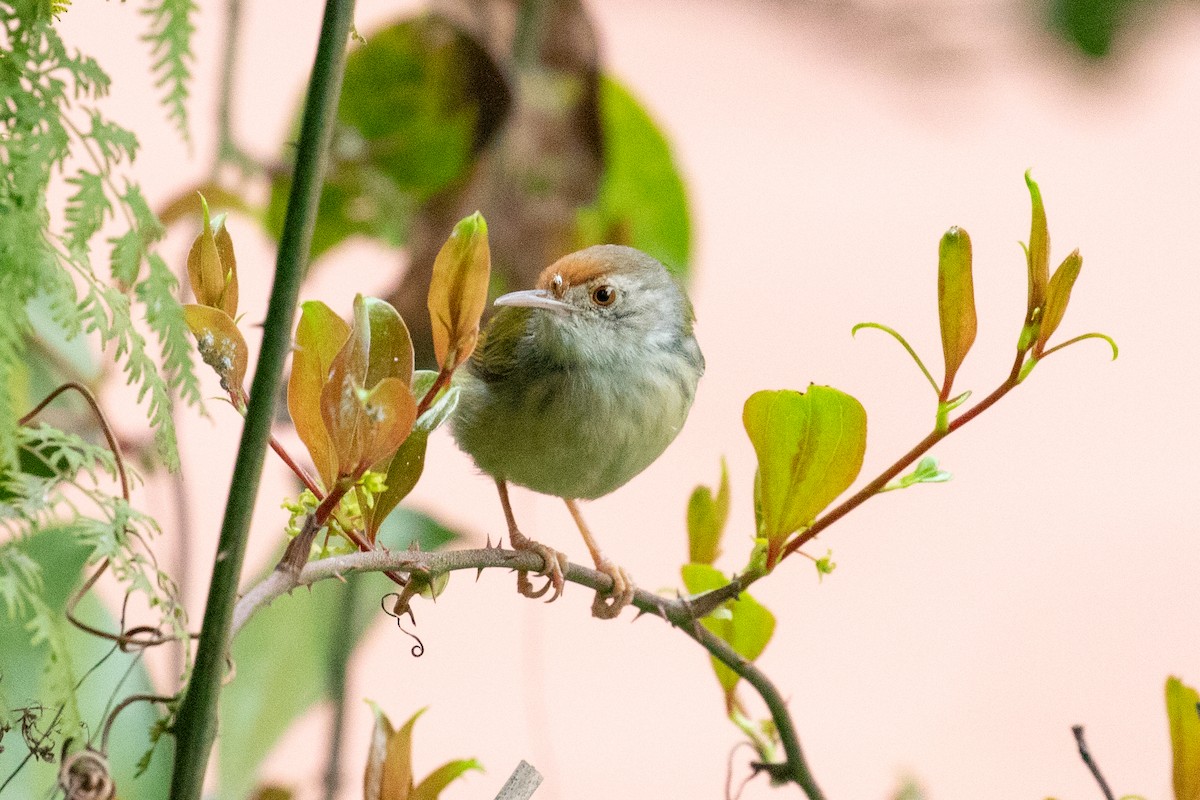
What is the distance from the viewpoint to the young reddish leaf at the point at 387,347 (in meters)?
0.79

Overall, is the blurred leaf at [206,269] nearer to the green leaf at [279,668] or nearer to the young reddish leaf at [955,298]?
the young reddish leaf at [955,298]

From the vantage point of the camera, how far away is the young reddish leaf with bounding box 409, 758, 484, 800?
3.52ft

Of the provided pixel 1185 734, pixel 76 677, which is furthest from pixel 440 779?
pixel 1185 734

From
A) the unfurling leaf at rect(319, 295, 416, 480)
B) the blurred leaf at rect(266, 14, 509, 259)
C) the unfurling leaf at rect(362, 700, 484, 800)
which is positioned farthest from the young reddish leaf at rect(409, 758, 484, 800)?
the blurred leaf at rect(266, 14, 509, 259)

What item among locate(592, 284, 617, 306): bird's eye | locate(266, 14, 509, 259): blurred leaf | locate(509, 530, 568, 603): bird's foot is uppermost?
locate(266, 14, 509, 259): blurred leaf

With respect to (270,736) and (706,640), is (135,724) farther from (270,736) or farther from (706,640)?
(706,640)

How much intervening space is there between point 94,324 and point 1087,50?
415 centimetres

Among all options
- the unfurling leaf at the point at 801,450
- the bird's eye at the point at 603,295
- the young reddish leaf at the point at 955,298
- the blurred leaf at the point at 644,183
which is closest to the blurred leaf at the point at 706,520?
the unfurling leaf at the point at 801,450

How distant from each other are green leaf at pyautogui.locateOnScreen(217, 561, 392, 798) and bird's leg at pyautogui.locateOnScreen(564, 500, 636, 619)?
35 centimetres

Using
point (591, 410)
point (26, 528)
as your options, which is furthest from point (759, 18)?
point (26, 528)

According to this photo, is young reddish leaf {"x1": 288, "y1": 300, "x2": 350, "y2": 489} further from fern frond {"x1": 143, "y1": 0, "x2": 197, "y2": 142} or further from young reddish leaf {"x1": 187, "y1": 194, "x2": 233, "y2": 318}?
fern frond {"x1": 143, "y1": 0, "x2": 197, "y2": 142}

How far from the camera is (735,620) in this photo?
1.26m

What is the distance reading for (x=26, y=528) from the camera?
2.27ft

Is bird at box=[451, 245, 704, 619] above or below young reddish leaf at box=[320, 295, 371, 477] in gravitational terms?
above
